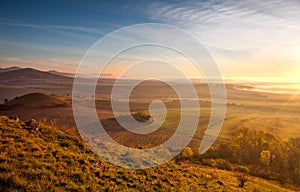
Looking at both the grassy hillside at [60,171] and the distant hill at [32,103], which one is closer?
the grassy hillside at [60,171]

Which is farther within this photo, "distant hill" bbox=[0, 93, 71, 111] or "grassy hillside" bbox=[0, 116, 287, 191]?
"distant hill" bbox=[0, 93, 71, 111]

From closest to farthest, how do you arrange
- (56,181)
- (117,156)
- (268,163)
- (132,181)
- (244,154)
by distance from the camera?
(56,181), (132,181), (117,156), (268,163), (244,154)

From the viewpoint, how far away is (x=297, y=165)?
45.5m

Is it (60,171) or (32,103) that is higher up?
(60,171)

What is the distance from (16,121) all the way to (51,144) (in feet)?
19.1

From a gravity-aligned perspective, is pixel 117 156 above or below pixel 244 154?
above

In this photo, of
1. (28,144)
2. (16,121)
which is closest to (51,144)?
(28,144)

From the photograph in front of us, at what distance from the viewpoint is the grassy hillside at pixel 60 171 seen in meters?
10.6

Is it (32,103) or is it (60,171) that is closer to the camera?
(60,171)

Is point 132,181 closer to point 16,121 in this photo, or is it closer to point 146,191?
point 146,191

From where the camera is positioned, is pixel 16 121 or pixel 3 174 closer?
pixel 3 174

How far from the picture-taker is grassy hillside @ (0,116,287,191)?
10555mm

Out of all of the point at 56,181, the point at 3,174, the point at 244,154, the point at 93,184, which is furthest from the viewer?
the point at 244,154

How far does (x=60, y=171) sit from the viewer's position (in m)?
12.1
